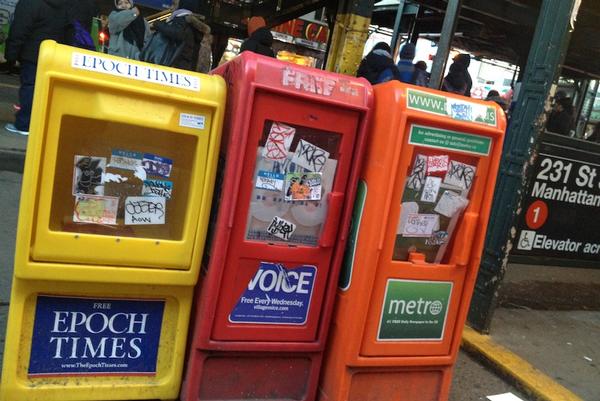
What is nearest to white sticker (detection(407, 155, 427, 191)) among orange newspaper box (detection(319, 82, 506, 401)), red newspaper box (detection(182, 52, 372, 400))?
orange newspaper box (detection(319, 82, 506, 401))

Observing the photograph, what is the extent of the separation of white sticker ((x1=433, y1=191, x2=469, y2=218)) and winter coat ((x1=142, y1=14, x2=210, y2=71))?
3.61 meters

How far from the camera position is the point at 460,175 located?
251 centimetres

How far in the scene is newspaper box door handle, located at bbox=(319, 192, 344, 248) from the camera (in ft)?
7.82

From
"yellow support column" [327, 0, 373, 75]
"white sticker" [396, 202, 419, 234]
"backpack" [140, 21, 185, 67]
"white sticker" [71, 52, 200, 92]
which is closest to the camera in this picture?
"white sticker" [71, 52, 200, 92]

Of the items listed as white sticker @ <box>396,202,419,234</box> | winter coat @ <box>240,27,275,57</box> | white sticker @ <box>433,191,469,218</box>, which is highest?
winter coat @ <box>240,27,275,57</box>

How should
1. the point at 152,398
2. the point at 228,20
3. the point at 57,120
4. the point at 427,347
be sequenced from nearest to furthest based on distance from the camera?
the point at 57,120 < the point at 152,398 < the point at 427,347 < the point at 228,20

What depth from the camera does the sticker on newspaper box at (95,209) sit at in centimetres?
214

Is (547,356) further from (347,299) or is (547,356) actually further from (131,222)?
(131,222)

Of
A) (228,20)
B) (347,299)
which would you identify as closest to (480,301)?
(347,299)

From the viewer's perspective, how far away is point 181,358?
94.2 inches

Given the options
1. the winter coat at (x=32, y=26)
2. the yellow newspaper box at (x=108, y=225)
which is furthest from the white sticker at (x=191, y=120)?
the winter coat at (x=32, y=26)

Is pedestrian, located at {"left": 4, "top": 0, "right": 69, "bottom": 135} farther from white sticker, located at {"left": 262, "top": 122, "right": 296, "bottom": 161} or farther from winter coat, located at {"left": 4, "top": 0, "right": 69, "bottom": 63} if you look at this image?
white sticker, located at {"left": 262, "top": 122, "right": 296, "bottom": 161}

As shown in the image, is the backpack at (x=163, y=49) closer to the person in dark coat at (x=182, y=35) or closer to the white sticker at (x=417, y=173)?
the person in dark coat at (x=182, y=35)

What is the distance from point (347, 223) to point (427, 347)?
0.78 meters
